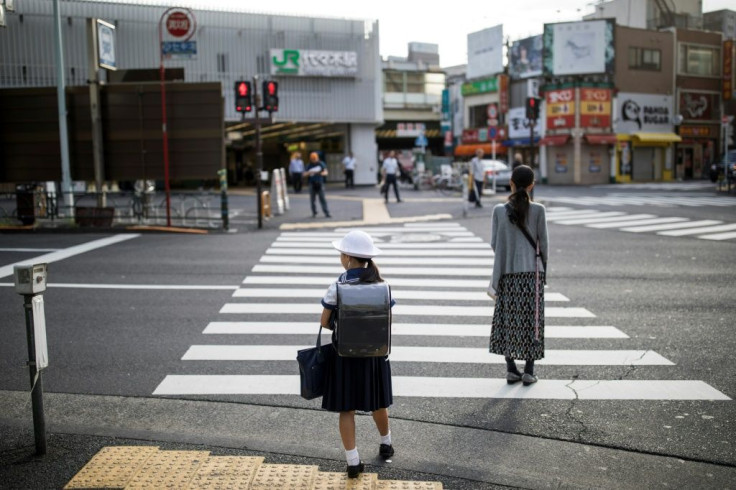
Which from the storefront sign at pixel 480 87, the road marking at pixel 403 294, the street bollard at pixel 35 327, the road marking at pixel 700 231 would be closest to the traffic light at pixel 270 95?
the road marking at pixel 403 294

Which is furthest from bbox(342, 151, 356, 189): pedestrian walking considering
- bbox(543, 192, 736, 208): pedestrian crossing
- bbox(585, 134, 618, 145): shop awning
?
bbox(585, 134, 618, 145): shop awning

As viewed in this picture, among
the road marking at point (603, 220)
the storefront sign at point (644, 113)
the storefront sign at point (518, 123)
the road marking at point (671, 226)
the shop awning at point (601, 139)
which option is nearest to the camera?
the road marking at point (671, 226)

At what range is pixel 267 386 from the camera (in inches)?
243

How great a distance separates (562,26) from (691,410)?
4661cm

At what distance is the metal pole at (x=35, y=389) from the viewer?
14.8ft

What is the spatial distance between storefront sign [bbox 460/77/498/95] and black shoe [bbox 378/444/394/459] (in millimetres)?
52945

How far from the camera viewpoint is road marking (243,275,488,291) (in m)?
11.0

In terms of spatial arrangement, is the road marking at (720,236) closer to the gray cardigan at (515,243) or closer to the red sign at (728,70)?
the gray cardigan at (515,243)

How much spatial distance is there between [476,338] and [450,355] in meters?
0.78

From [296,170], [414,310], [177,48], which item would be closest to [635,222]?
[414,310]

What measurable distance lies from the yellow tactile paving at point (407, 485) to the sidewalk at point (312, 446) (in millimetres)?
148

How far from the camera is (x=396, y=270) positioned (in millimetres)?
12367

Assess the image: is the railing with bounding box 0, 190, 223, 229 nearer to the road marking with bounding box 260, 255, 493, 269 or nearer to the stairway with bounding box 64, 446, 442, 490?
the road marking with bounding box 260, 255, 493, 269

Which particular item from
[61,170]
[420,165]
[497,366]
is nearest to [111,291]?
[497,366]
